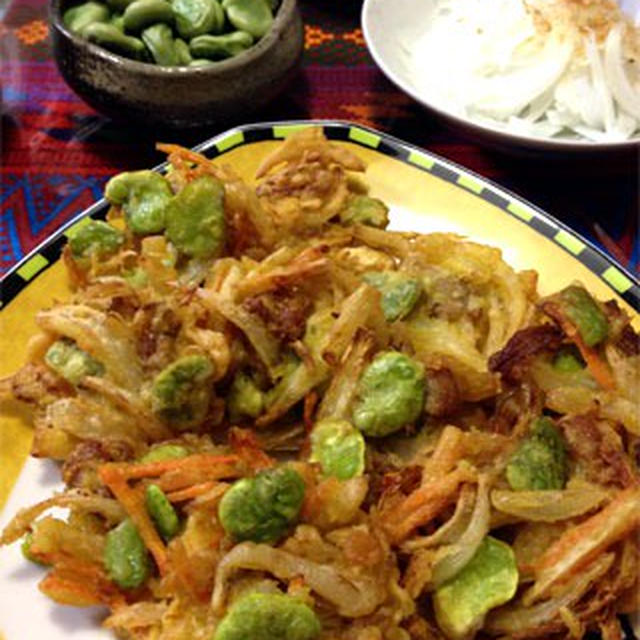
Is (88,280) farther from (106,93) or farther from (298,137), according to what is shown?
(106,93)

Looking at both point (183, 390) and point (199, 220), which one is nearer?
point (183, 390)

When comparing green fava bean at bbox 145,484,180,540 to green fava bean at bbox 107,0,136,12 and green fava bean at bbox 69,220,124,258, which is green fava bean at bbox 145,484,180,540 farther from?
green fava bean at bbox 107,0,136,12

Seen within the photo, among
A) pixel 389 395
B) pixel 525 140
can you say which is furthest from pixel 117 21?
pixel 389 395

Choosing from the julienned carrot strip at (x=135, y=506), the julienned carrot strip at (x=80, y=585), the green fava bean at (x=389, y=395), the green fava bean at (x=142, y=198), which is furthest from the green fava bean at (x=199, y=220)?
the julienned carrot strip at (x=80, y=585)

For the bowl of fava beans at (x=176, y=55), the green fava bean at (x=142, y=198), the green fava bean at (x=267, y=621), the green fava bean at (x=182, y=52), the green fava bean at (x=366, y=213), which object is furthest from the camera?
the green fava bean at (x=182, y=52)

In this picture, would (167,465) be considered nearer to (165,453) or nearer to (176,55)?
(165,453)

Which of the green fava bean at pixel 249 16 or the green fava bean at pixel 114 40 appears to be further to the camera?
the green fava bean at pixel 249 16

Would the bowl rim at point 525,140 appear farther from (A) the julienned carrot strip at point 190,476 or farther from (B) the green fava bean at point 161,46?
(A) the julienned carrot strip at point 190,476
